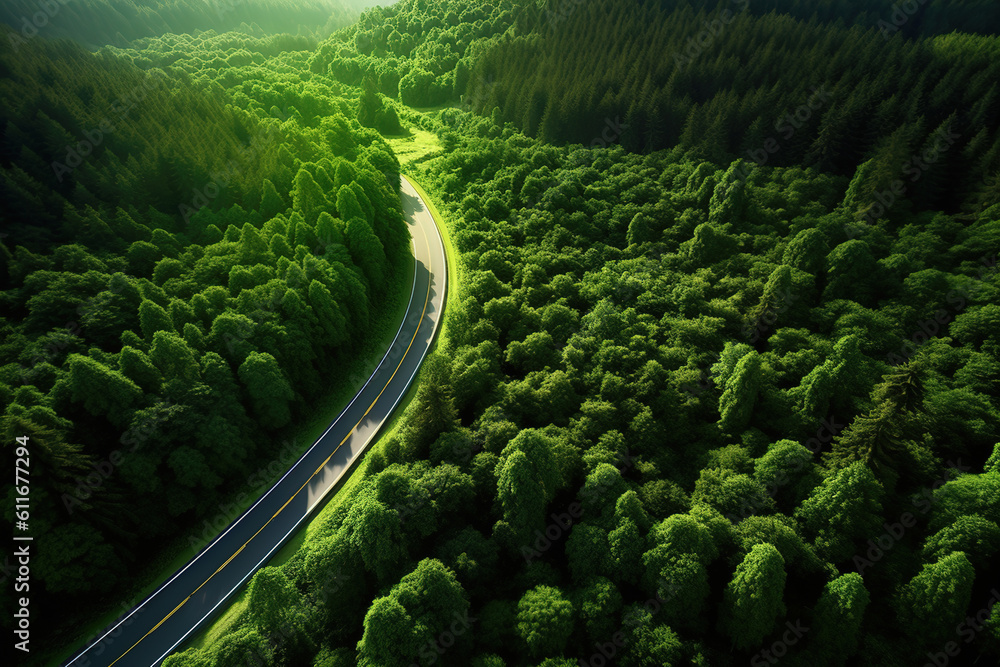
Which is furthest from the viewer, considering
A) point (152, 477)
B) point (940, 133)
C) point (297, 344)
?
point (940, 133)

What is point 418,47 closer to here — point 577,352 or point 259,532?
point 577,352

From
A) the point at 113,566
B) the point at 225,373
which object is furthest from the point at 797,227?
the point at 113,566

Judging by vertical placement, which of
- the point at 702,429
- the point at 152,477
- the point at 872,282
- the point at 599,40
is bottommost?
the point at 152,477

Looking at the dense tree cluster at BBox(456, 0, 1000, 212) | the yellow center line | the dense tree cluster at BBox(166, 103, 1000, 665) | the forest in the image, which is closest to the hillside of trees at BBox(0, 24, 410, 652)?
the forest

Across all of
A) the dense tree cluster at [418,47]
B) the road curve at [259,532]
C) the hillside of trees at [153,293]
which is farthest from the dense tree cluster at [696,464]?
the dense tree cluster at [418,47]

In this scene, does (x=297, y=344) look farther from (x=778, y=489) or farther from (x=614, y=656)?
(x=778, y=489)

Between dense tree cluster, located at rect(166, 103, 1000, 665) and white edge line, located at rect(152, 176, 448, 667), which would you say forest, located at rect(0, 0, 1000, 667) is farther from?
white edge line, located at rect(152, 176, 448, 667)
